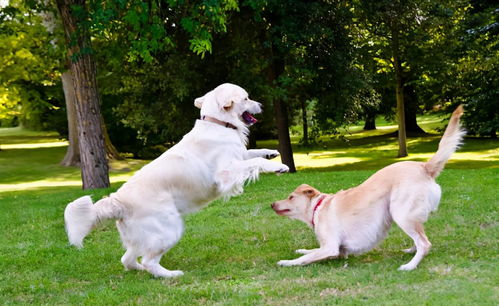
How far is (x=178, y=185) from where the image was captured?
19.6 feet

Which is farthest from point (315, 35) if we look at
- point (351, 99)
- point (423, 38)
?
point (423, 38)

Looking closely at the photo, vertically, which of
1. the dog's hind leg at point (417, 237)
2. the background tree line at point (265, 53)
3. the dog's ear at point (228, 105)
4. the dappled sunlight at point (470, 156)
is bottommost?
the dappled sunlight at point (470, 156)

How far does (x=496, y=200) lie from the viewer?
8.77 meters

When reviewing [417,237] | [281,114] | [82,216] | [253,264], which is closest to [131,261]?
[82,216]

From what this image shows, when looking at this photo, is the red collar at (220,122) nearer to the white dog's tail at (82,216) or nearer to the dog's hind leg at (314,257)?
the white dog's tail at (82,216)

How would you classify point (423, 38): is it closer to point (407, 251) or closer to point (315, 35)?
point (315, 35)

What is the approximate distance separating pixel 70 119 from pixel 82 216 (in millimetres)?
22620

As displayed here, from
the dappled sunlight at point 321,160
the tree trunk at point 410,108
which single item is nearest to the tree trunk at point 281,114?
the dappled sunlight at point 321,160

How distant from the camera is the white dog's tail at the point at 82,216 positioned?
18.5ft

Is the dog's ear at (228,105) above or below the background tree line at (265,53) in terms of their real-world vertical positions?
below

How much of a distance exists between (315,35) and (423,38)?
7.21 metres

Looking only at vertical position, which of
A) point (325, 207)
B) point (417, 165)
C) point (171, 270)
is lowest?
point (171, 270)

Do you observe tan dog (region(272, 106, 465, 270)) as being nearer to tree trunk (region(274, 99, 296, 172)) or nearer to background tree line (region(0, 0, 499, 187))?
background tree line (region(0, 0, 499, 187))

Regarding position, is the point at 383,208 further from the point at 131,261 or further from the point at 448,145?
the point at 131,261
